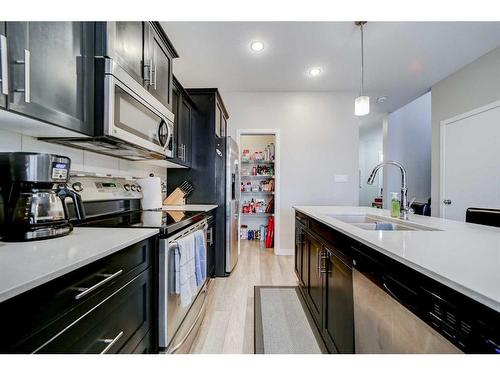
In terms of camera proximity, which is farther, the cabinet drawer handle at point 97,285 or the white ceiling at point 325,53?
the white ceiling at point 325,53

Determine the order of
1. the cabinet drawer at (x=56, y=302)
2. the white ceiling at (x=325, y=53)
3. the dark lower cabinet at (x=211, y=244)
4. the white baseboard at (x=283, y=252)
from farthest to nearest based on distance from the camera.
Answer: the white baseboard at (x=283, y=252) → the dark lower cabinet at (x=211, y=244) → the white ceiling at (x=325, y=53) → the cabinet drawer at (x=56, y=302)

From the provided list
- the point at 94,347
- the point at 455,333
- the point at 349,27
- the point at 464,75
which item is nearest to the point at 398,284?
the point at 455,333

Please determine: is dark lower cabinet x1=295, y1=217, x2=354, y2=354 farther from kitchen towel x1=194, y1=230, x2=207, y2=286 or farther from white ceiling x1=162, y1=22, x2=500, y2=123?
white ceiling x1=162, y1=22, x2=500, y2=123

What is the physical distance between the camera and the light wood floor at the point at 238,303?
5.20ft

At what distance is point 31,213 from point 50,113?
39cm

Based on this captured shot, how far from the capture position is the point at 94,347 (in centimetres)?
75

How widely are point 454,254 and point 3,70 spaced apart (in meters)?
1.54

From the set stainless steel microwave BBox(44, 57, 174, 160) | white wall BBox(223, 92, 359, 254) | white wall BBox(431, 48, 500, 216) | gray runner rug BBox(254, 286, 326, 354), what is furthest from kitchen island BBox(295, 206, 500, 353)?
white wall BBox(431, 48, 500, 216)

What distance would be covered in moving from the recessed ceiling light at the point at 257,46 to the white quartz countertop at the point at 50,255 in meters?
2.34

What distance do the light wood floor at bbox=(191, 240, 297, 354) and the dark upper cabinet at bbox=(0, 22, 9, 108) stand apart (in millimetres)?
1605

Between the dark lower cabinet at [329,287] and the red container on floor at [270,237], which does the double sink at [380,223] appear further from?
the red container on floor at [270,237]

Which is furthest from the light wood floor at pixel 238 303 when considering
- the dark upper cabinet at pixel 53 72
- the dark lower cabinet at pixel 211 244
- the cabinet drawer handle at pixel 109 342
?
the dark upper cabinet at pixel 53 72

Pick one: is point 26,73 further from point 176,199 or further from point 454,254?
point 176,199
